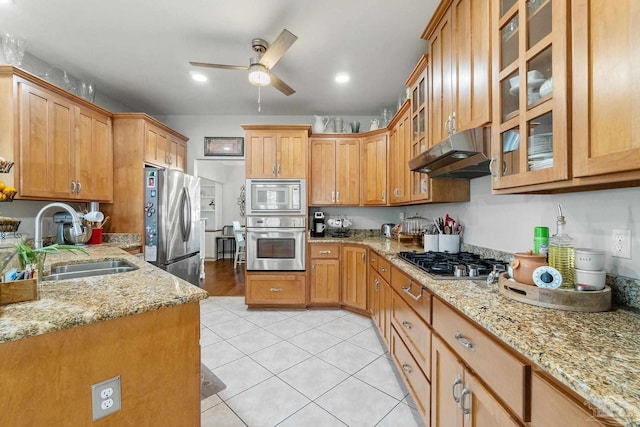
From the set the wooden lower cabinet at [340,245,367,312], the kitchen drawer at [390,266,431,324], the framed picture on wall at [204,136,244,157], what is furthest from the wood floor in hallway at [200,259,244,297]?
the kitchen drawer at [390,266,431,324]

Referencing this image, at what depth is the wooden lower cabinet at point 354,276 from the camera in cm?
308

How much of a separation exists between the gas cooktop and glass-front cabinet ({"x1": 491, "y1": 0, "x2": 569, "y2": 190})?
48cm

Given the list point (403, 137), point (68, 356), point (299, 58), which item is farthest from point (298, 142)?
point (68, 356)

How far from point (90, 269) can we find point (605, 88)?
2.80 metres

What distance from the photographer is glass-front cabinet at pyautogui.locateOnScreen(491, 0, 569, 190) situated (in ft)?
2.94

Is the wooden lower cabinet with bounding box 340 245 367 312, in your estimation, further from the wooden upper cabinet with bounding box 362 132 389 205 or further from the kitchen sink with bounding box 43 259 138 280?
the kitchen sink with bounding box 43 259 138 280

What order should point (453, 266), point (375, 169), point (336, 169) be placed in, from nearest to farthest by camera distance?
point (453, 266) < point (375, 169) < point (336, 169)

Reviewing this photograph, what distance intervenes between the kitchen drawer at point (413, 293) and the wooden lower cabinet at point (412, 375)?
32 cm

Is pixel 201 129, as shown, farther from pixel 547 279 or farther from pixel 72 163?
pixel 547 279

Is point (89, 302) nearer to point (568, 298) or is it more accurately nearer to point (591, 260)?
point (568, 298)

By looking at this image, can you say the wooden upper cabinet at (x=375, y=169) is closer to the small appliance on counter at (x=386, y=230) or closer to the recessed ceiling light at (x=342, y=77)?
the small appliance on counter at (x=386, y=230)

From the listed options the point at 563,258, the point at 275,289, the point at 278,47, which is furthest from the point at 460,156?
the point at 275,289

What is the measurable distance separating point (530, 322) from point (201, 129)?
4.59m

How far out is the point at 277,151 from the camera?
3.36 m
